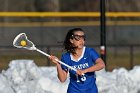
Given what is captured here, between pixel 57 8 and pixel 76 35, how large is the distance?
26115mm

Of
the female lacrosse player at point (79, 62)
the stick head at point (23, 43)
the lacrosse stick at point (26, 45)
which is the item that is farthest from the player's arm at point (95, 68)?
the stick head at point (23, 43)

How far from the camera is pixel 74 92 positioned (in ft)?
22.5

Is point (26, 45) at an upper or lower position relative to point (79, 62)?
upper

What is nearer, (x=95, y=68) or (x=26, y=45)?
(x=95, y=68)

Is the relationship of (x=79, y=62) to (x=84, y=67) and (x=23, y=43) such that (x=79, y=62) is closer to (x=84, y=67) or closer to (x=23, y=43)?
(x=84, y=67)

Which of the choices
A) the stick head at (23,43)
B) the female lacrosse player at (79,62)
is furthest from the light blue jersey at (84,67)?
the stick head at (23,43)

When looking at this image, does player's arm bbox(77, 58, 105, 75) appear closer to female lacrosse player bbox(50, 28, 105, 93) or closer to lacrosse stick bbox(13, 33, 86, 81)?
female lacrosse player bbox(50, 28, 105, 93)

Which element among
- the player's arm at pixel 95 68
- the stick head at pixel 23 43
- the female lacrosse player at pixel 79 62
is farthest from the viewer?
the stick head at pixel 23 43

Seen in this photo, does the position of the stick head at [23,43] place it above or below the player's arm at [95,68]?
above

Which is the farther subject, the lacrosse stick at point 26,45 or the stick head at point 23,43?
the stick head at point 23,43

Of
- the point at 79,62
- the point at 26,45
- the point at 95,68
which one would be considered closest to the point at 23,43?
the point at 26,45

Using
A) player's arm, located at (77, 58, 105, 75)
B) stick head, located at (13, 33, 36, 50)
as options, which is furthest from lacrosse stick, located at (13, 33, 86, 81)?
player's arm, located at (77, 58, 105, 75)

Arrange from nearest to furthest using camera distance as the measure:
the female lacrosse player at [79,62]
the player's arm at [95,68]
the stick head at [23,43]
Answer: the player's arm at [95,68], the female lacrosse player at [79,62], the stick head at [23,43]

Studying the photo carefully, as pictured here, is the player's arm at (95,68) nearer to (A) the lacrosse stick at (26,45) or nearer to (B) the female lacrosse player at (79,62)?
(B) the female lacrosse player at (79,62)
